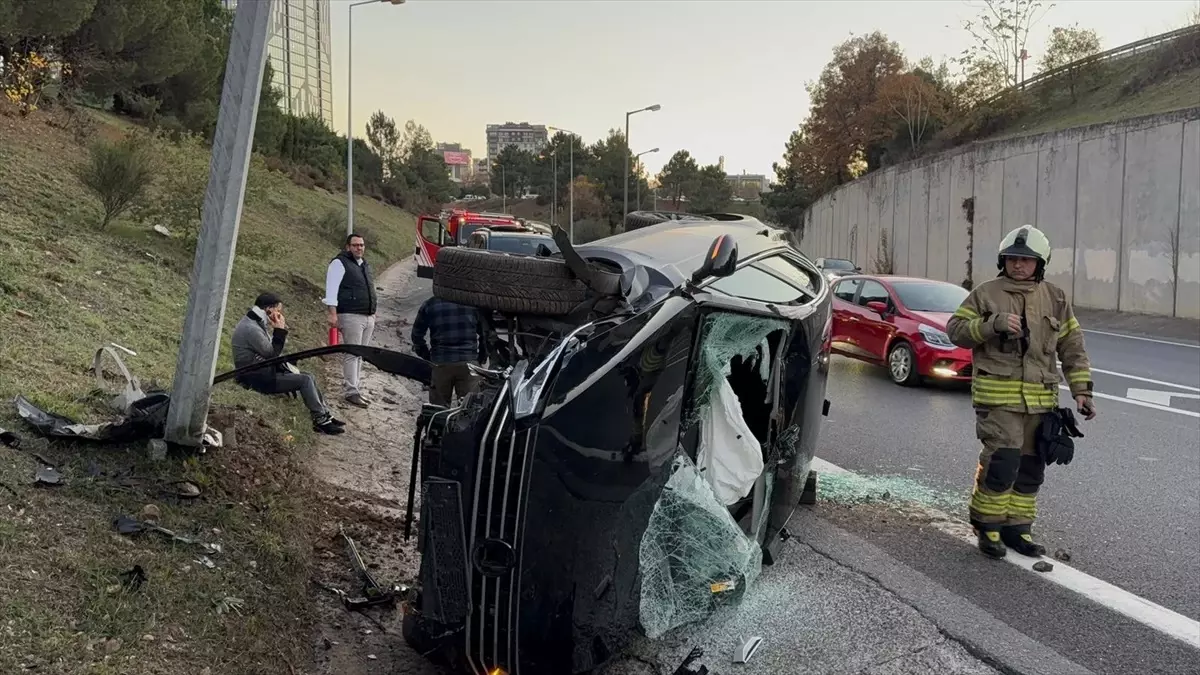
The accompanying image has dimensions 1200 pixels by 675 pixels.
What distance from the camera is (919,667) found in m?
3.27

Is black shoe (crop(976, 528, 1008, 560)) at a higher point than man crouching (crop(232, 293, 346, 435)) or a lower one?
lower

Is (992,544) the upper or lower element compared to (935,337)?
lower

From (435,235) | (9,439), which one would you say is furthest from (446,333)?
(435,235)

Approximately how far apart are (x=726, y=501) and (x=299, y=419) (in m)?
3.95

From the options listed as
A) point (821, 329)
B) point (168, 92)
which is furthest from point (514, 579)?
point (168, 92)

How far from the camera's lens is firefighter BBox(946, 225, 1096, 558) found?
4.50m

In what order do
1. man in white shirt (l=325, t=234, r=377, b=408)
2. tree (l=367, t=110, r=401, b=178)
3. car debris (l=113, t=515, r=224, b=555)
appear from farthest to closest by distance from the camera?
tree (l=367, t=110, r=401, b=178) → man in white shirt (l=325, t=234, r=377, b=408) → car debris (l=113, t=515, r=224, b=555)

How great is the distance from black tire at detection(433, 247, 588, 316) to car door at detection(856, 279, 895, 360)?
26.5 ft

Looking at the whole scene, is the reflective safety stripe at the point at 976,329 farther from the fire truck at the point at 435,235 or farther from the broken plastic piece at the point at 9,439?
the fire truck at the point at 435,235

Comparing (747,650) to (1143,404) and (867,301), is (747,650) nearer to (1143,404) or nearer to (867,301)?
(1143,404)

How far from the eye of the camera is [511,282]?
3.29 meters

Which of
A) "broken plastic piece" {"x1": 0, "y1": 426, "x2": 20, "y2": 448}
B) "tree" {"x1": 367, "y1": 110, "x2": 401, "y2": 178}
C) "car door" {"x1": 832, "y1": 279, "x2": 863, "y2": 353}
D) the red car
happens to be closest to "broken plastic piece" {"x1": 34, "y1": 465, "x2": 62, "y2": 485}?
"broken plastic piece" {"x1": 0, "y1": 426, "x2": 20, "y2": 448}

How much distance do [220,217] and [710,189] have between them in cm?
8090

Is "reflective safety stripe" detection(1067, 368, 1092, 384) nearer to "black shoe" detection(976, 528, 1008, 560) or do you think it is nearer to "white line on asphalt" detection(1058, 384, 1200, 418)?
"black shoe" detection(976, 528, 1008, 560)
